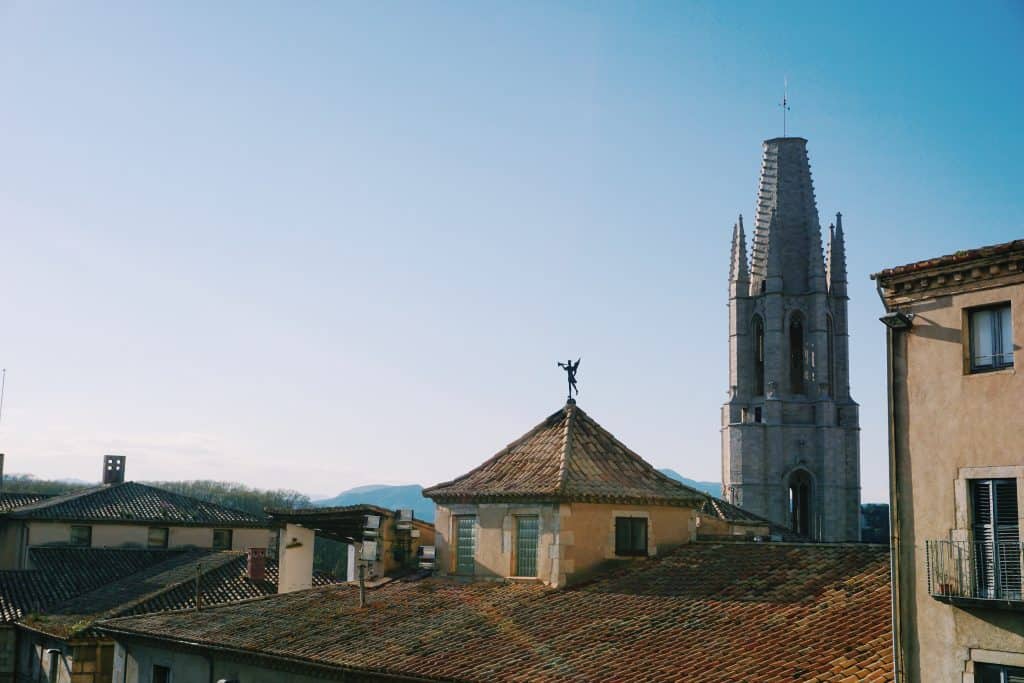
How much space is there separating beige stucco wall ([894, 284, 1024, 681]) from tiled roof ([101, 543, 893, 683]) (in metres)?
1.26

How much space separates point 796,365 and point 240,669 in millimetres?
76915

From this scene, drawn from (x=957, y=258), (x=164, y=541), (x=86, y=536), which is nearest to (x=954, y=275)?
(x=957, y=258)

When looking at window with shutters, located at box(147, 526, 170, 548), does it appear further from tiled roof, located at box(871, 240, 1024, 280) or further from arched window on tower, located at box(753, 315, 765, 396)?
arched window on tower, located at box(753, 315, 765, 396)

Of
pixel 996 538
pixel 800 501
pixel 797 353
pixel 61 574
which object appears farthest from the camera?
pixel 797 353

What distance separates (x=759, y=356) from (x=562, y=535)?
2883 inches

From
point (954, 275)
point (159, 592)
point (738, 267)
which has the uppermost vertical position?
point (738, 267)

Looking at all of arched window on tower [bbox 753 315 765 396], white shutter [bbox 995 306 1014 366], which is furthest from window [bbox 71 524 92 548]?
arched window on tower [bbox 753 315 765 396]

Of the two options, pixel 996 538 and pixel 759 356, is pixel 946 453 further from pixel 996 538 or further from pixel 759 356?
pixel 759 356

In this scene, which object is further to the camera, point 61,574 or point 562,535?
point 61,574

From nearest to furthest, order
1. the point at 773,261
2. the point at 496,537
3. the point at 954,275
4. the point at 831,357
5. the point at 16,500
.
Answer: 1. the point at 954,275
2. the point at 496,537
3. the point at 16,500
4. the point at 773,261
5. the point at 831,357

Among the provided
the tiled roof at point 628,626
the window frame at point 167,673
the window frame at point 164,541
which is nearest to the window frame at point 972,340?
the tiled roof at point 628,626

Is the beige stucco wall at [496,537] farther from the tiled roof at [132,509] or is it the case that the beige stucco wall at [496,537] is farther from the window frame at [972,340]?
the tiled roof at [132,509]

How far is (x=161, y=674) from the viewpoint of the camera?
31.6 metres

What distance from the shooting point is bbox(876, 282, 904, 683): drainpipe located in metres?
16.8
